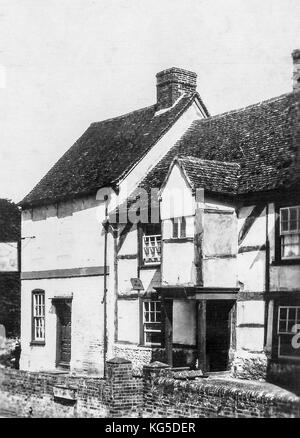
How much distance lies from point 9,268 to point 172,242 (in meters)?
12.3

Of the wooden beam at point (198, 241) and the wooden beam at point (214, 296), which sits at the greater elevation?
the wooden beam at point (198, 241)

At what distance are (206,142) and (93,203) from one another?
4.46 metres

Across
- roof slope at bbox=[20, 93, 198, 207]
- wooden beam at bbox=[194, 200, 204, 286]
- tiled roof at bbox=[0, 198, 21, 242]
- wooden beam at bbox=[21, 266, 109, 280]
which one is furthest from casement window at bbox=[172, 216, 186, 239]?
tiled roof at bbox=[0, 198, 21, 242]

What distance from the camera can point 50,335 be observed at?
2441 centimetres

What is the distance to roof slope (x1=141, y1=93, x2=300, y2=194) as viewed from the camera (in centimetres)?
1808

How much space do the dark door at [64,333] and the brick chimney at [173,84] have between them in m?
8.33

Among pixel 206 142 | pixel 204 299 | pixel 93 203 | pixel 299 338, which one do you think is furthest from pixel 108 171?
pixel 299 338

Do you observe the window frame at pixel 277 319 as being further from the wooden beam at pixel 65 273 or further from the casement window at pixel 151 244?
the wooden beam at pixel 65 273

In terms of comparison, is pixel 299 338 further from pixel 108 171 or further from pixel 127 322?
pixel 108 171

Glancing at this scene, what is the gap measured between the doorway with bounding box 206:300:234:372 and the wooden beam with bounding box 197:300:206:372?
342 mm

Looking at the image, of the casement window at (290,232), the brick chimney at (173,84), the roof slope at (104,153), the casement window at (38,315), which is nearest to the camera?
the casement window at (290,232)

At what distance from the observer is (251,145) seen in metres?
20.2

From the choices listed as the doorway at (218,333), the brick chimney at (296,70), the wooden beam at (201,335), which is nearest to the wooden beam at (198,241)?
the wooden beam at (201,335)

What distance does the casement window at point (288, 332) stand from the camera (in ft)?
54.1
